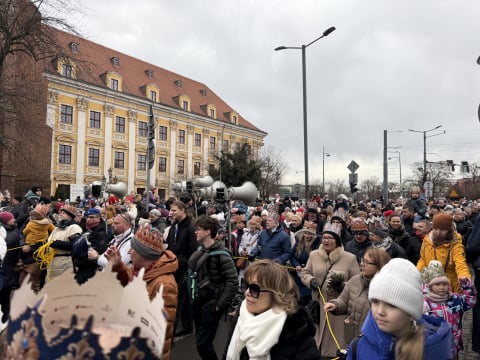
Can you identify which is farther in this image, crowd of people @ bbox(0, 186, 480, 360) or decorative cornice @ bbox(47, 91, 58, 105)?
decorative cornice @ bbox(47, 91, 58, 105)

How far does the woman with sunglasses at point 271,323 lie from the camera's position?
2428 millimetres

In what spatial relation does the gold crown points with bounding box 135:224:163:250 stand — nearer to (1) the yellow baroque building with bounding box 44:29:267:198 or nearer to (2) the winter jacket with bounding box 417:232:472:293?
(2) the winter jacket with bounding box 417:232:472:293

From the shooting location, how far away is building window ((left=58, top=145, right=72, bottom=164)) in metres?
41.7

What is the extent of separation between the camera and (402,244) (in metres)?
6.74

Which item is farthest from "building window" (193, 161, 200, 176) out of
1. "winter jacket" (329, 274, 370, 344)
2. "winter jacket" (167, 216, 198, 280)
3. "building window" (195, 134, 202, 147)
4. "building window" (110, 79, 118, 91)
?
"winter jacket" (329, 274, 370, 344)

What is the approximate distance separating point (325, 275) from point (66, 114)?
4215cm

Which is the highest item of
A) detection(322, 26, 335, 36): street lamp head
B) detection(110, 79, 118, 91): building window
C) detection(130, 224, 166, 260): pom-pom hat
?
detection(110, 79, 118, 91): building window

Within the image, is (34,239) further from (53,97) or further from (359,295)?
(53,97)

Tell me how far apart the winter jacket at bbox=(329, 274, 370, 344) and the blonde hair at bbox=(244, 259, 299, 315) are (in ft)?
4.74

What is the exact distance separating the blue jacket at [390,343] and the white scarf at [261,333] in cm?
47

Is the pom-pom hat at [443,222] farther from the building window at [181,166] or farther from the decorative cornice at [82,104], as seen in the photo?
the building window at [181,166]

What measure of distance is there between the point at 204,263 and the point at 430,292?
2433 mm

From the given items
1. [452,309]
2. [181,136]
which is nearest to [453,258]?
[452,309]

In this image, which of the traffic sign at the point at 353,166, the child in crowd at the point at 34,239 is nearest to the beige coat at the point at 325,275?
the child in crowd at the point at 34,239
